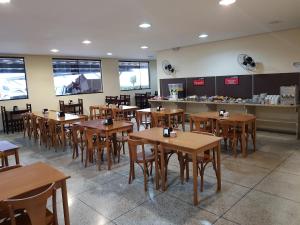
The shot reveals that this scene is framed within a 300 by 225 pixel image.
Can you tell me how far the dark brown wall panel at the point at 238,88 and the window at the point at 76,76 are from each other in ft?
17.4

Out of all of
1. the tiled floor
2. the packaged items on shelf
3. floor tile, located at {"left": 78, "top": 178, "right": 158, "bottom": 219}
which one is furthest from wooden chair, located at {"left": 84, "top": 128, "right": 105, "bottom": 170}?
the packaged items on shelf

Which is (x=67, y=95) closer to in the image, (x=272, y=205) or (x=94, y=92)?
(x=94, y=92)

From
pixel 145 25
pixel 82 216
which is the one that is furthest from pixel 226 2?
pixel 82 216

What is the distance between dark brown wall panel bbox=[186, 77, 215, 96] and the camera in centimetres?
734

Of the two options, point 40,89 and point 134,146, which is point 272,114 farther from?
point 40,89

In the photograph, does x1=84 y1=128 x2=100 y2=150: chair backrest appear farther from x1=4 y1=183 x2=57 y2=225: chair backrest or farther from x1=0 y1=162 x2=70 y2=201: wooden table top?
x1=4 y1=183 x2=57 y2=225: chair backrest

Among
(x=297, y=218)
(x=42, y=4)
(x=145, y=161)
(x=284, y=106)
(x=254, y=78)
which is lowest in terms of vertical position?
(x=297, y=218)

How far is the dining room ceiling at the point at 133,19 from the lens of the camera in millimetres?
3445

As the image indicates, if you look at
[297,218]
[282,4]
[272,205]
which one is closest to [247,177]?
[272,205]

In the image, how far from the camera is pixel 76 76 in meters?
9.76

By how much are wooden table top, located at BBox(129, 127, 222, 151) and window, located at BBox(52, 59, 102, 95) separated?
6.71 m

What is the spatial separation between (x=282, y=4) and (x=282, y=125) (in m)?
3.33

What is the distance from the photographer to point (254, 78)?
6.38 meters

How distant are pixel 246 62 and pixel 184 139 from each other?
14.0 feet
